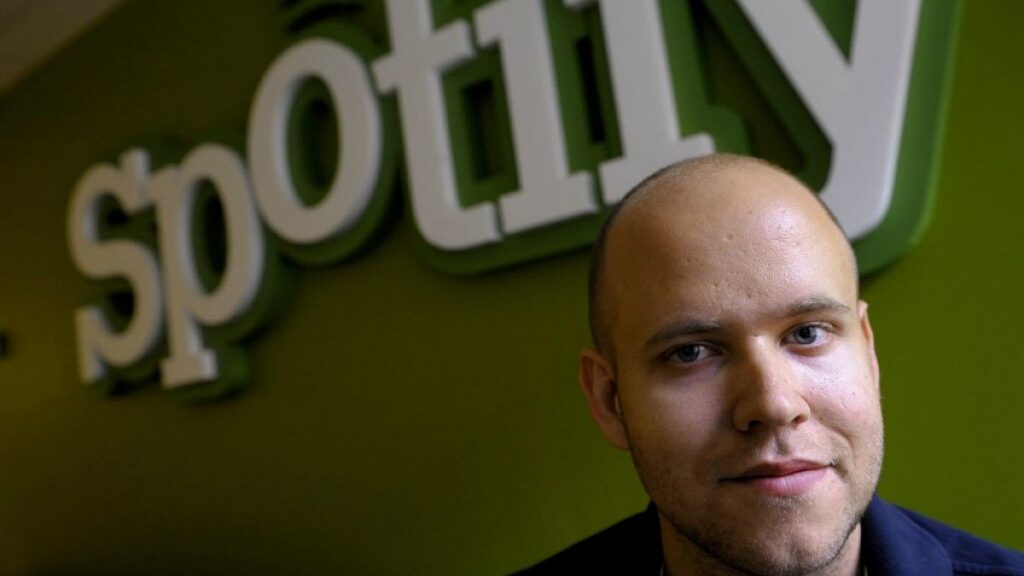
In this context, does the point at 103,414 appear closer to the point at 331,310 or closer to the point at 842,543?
the point at 331,310

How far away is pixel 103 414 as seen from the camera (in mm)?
2352

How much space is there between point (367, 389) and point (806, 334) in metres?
1.11

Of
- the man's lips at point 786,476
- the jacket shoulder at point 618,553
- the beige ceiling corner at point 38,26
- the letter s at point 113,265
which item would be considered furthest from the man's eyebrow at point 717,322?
the beige ceiling corner at point 38,26

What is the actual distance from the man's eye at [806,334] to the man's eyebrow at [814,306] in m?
0.02

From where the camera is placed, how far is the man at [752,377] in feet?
2.45

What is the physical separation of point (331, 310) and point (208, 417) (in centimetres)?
48

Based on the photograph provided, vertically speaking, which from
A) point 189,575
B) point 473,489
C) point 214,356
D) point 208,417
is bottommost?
point 189,575

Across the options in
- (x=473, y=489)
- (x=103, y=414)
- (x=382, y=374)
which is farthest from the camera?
(x=103, y=414)

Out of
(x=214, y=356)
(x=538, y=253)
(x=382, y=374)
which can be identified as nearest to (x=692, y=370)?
(x=538, y=253)

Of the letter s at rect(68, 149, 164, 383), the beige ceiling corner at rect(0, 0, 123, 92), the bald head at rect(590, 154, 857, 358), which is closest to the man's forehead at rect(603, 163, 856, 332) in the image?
the bald head at rect(590, 154, 857, 358)

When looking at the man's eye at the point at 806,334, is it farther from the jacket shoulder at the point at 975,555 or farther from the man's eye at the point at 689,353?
the jacket shoulder at the point at 975,555

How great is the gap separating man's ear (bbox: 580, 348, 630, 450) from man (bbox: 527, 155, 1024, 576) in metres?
0.05

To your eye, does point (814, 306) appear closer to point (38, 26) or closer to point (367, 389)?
point (367, 389)

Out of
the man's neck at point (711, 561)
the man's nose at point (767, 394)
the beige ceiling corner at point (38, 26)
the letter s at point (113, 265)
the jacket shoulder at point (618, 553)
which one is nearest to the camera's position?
the man's nose at point (767, 394)
